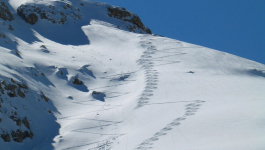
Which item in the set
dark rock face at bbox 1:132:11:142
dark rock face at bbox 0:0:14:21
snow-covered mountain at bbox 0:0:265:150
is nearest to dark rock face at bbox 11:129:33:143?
snow-covered mountain at bbox 0:0:265:150

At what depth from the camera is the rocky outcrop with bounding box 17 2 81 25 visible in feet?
83.5

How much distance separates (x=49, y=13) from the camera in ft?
88.7

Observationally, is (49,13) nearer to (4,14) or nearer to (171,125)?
(4,14)

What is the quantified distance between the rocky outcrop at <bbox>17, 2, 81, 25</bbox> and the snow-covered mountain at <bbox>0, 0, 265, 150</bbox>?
0.62 feet

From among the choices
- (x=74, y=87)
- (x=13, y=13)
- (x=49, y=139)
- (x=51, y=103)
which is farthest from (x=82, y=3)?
(x=49, y=139)

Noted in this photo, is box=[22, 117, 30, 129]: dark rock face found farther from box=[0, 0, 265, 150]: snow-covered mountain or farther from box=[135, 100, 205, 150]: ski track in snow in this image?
box=[135, 100, 205, 150]: ski track in snow

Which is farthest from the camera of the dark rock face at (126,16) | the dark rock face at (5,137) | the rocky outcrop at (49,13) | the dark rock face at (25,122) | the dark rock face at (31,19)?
the dark rock face at (126,16)

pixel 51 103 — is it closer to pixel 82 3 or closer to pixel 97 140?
pixel 97 140

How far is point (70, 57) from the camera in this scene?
A: 1998cm

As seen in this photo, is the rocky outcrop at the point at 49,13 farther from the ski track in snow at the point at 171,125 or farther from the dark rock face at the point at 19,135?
the ski track in snow at the point at 171,125

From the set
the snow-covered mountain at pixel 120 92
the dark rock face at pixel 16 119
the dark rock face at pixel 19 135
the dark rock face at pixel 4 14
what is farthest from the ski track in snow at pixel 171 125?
the dark rock face at pixel 4 14

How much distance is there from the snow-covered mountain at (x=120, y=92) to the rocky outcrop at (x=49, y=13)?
0.19 m

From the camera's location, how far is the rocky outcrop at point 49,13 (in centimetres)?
2545

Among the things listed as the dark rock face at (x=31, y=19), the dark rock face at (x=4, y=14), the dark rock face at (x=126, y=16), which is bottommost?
the dark rock face at (x=4, y=14)
